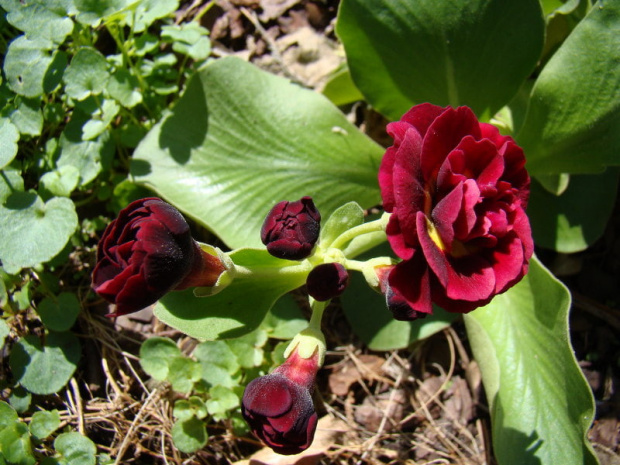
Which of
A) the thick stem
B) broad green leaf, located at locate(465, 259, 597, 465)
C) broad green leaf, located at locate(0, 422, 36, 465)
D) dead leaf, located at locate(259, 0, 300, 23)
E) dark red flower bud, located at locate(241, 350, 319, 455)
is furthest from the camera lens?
dead leaf, located at locate(259, 0, 300, 23)

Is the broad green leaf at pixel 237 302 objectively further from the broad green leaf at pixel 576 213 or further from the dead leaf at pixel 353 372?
the broad green leaf at pixel 576 213

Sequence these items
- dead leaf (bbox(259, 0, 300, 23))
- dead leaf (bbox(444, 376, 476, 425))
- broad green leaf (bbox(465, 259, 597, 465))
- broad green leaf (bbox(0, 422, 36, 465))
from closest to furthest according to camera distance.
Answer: broad green leaf (bbox(465, 259, 597, 465)) < broad green leaf (bbox(0, 422, 36, 465)) < dead leaf (bbox(444, 376, 476, 425)) < dead leaf (bbox(259, 0, 300, 23))

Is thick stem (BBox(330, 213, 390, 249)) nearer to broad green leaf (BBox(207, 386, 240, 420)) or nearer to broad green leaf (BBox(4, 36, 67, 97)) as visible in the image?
broad green leaf (BBox(207, 386, 240, 420))

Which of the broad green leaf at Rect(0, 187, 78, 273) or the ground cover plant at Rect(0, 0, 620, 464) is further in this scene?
the broad green leaf at Rect(0, 187, 78, 273)

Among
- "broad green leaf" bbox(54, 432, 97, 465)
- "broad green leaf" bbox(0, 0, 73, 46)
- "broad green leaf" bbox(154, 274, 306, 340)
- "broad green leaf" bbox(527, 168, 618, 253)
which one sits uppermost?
"broad green leaf" bbox(0, 0, 73, 46)

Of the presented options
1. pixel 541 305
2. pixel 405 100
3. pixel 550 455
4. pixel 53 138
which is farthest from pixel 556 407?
pixel 53 138

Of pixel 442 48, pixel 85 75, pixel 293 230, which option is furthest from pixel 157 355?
pixel 442 48

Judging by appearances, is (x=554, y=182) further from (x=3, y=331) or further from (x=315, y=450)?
(x=3, y=331)

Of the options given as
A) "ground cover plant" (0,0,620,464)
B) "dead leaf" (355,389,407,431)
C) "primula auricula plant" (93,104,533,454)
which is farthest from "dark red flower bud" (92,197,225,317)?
"dead leaf" (355,389,407,431)
